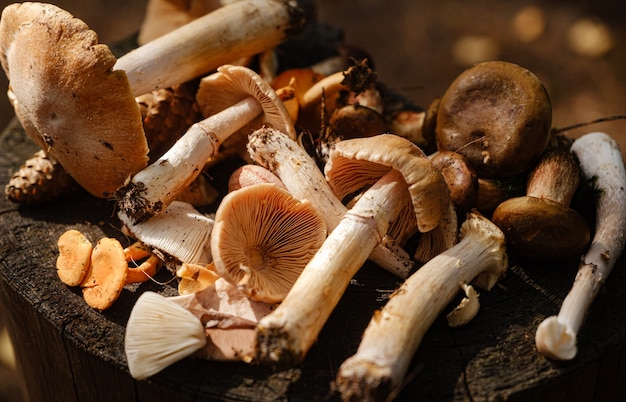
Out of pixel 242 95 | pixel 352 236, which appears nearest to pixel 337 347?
pixel 352 236

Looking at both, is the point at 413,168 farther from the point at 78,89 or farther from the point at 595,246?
the point at 78,89

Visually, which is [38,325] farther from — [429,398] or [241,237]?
[429,398]

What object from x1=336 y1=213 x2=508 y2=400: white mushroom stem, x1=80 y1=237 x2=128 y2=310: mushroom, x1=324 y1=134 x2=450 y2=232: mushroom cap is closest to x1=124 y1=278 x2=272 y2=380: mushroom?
x1=80 y1=237 x2=128 y2=310: mushroom

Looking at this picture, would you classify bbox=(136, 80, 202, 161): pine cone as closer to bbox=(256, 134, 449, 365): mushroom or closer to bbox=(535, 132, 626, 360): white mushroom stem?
bbox=(256, 134, 449, 365): mushroom

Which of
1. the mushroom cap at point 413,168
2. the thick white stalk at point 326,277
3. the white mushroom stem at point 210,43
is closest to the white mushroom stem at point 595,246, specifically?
the mushroom cap at point 413,168

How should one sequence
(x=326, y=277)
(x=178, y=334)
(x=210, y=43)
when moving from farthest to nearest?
(x=210, y=43)
(x=326, y=277)
(x=178, y=334)
